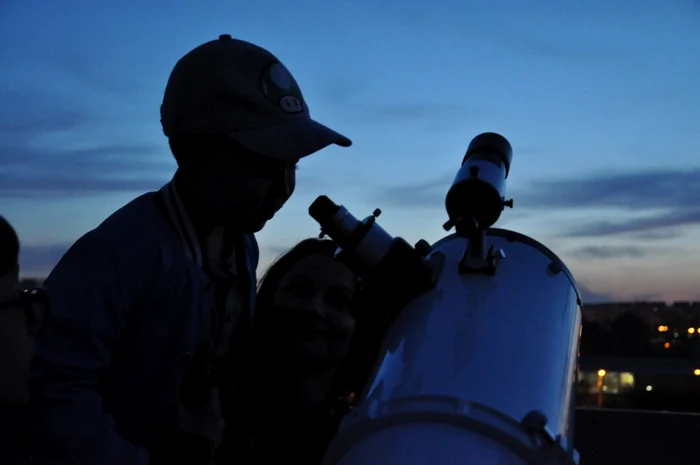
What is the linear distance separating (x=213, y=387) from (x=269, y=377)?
101 centimetres

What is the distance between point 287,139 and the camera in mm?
2625

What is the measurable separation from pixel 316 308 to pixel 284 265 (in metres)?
0.27

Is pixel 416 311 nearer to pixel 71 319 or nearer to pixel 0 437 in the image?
pixel 71 319

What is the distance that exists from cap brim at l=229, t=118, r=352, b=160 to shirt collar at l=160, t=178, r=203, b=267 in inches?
10.9

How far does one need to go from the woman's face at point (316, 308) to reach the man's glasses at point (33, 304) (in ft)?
6.36

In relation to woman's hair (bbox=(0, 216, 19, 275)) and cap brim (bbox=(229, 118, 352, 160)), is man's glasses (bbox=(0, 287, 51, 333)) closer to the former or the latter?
woman's hair (bbox=(0, 216, 19, 275))

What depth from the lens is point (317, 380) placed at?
12.8ft

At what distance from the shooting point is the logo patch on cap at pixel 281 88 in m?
2.68

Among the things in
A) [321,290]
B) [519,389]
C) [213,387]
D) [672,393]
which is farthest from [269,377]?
[672,393]

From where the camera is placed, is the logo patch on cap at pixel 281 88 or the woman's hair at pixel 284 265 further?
the woman's hair at pixel 284 265

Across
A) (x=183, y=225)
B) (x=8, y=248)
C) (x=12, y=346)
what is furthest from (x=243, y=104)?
(x=12, y=346)

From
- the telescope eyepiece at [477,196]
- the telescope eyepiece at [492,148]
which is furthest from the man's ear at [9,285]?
the telescope eyepiece at [492,148]

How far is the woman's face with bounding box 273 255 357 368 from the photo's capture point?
378cm

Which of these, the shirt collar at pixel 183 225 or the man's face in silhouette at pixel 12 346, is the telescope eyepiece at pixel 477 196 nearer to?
the shirt collar at pixel 183 225
